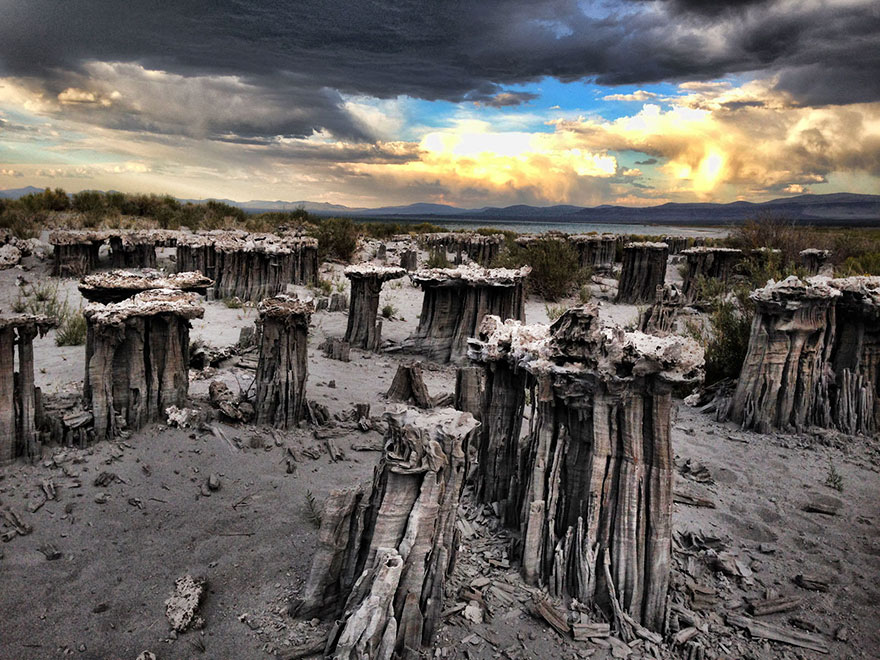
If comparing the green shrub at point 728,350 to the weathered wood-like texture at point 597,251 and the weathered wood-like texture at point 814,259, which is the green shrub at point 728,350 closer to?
the weathered wood-like texture at point 814,259

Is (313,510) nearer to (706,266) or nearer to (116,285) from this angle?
(116,285)

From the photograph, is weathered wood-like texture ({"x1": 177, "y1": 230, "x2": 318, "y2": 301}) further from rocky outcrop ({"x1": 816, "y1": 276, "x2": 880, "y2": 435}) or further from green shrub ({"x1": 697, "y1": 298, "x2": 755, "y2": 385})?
rocky outcrop ({"x1": 816, "y1": 276, "x2": 880, "y2": 435})

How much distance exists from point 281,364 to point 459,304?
4066mm

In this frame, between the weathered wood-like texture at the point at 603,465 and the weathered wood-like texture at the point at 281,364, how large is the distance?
10.0ft

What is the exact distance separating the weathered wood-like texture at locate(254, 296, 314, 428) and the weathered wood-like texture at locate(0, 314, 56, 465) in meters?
1.89

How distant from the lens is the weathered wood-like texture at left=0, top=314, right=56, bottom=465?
14.8ft

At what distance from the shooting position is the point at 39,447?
4.77 meters

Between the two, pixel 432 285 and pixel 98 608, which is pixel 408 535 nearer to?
pixel 98 608

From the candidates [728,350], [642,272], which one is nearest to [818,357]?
[728,350]

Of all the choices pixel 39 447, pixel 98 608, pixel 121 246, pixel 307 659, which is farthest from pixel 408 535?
pixel 121 246

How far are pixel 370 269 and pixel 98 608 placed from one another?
670 cm

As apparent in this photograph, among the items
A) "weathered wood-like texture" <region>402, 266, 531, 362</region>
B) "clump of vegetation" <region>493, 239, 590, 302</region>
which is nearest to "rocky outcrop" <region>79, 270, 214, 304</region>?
"weathered wood-like texture" <region>402, 266, 531, 362</region>

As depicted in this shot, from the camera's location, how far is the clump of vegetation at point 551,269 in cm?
1538

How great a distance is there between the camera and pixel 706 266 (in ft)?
57.3
